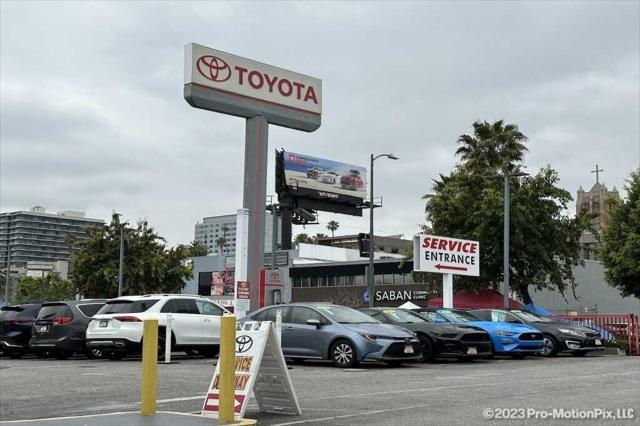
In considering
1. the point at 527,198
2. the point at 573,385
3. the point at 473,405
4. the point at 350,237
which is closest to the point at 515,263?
the point at 527,198

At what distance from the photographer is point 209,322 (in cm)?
2011

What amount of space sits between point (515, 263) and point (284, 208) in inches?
1402

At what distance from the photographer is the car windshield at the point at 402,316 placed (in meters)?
20.1

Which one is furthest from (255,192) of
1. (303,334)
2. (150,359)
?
(150,359)

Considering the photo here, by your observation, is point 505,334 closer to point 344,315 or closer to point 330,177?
point 344,315

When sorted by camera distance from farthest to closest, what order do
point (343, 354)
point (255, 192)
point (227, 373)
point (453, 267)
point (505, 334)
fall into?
point (453, 267) → point (255, 192) → point (505, 334) → point (343, 354) → point (227, 373)

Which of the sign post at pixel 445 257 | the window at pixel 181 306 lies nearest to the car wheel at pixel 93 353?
the window at pixel 181 306

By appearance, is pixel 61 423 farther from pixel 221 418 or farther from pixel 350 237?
pixel 350 237

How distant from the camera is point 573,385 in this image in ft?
41.1

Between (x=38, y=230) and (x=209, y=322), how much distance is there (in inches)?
5016

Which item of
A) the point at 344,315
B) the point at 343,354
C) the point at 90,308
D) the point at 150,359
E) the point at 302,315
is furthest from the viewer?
the point at 90,308

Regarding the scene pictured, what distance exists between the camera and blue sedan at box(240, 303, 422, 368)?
1675cm

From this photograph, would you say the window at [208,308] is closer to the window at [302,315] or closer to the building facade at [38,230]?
the window at [302,315]

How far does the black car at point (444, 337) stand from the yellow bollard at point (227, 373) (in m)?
11.8
